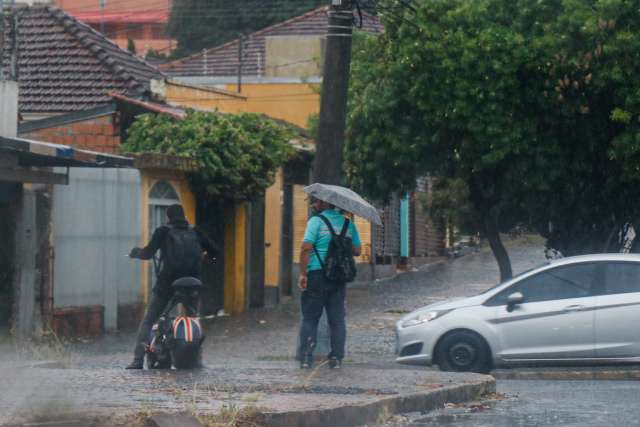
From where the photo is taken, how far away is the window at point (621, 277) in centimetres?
1447

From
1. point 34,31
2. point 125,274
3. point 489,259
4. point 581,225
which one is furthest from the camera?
point 489,259

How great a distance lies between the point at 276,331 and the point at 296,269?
8279 millimetres

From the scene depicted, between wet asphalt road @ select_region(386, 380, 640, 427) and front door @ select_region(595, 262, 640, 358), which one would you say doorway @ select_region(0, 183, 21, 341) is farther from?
front door @ select_region(595, 262, 640, 358)

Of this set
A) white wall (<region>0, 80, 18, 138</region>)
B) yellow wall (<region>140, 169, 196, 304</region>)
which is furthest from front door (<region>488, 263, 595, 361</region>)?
white wall (<region>0, 80, 18, 138</region>)

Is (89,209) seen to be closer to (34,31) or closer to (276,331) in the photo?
(276,331)

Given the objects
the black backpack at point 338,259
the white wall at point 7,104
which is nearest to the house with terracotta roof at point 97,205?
the white wall at point 7,104

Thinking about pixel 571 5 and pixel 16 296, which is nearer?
pixel 16 296

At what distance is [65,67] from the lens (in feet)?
92.2

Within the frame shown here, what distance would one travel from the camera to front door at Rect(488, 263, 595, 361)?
14.4 meters

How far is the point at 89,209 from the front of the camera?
770 inches

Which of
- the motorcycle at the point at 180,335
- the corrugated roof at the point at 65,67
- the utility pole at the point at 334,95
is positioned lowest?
the motorcycle at the point at 180,335

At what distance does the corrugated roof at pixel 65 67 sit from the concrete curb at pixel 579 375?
1335cm

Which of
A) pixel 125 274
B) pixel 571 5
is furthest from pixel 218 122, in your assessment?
pixel 571 5

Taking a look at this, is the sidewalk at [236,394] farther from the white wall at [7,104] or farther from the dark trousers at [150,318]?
the white wall at [7,104]
